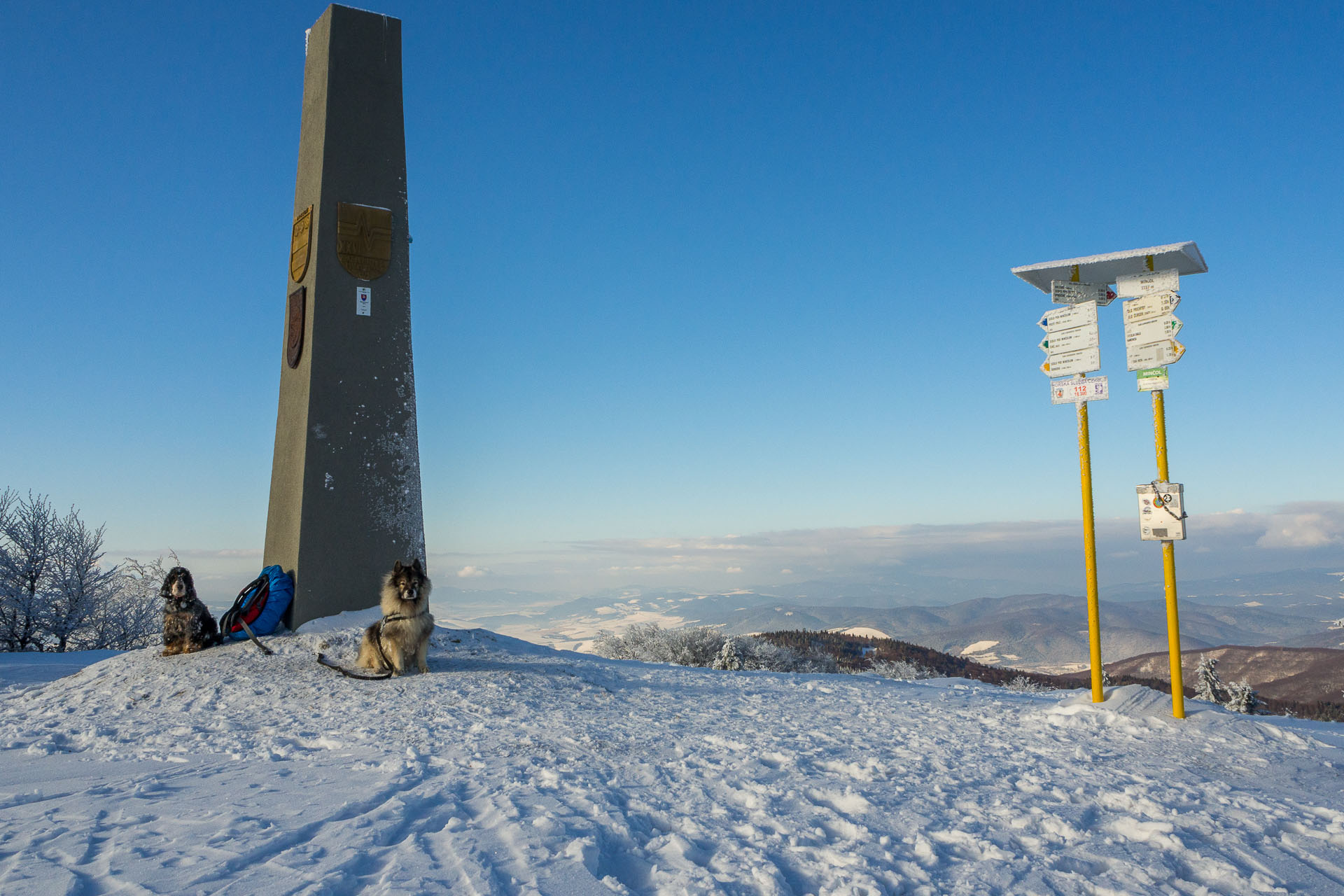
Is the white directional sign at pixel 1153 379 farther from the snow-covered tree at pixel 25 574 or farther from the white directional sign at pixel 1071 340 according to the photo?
the snow-covered tree at pixel 25 574

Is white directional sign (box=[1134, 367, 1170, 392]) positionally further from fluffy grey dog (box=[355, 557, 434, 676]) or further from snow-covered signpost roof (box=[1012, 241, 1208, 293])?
fluffy grey dog (box=[355, 557, 434, 676])

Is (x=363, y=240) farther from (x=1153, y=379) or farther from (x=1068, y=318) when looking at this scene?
(x=1153, y=379)

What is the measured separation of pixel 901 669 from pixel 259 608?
1215 centimetres

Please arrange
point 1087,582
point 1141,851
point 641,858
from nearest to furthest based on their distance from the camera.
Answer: point 641,858, point 1141,851, point 1087,582

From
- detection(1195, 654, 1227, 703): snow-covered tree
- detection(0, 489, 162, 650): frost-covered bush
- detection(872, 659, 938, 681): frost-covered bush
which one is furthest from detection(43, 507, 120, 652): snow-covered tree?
detection(1195, 654, 1227, 703): snow-covered tree

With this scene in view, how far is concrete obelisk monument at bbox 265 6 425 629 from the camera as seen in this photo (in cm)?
854

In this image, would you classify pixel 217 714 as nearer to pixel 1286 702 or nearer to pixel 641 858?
pixel 641 858

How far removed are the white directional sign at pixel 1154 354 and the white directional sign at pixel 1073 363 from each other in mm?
255

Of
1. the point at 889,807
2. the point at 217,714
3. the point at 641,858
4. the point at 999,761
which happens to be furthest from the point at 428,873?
the point at 217,714

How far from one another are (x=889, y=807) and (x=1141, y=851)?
1.07 m

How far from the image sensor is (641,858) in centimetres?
297

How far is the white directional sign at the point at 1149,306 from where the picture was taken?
6.55m

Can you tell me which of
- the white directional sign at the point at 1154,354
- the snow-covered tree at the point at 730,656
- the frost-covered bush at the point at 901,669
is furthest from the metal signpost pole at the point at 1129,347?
the frost-covered bush at the point at 901,669

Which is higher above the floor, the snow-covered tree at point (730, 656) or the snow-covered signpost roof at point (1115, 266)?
the snow-covered signpost roof at point (1115, 266)
